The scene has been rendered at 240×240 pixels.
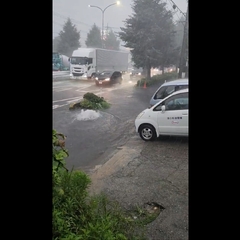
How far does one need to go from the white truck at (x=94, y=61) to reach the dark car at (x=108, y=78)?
0.19 meters

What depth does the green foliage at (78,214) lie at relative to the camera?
120 cm

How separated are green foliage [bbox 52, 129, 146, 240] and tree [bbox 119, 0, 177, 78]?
633cm

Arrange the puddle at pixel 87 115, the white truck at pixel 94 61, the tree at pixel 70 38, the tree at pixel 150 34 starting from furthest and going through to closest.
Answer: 1. the tree at pixel 150 34
2. the white truck at pixel 94 61
3. the tree at pixel 70 38
4. the puddle at pixel 87 115

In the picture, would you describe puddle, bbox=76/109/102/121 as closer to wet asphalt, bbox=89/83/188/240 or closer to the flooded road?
the flooded road

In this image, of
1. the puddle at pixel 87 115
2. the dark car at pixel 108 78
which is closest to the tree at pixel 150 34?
the dark car at pixel 108 78

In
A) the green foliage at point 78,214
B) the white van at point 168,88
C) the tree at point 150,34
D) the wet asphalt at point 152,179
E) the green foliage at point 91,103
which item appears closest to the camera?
the green foliage at point 78,214

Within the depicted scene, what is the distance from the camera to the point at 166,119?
3414 millimetres

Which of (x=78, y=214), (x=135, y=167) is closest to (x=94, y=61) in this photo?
(x=135, y=167)

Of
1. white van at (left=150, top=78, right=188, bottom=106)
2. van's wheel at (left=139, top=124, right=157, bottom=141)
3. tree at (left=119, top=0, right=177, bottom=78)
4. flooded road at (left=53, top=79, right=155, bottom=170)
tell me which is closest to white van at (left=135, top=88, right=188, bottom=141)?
van's wheel at (left=139, top=124, right=157, bottom=141)

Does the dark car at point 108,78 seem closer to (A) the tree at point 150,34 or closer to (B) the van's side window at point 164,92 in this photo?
(A) the tree at point 150,34

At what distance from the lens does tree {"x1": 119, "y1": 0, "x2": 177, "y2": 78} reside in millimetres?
7574
